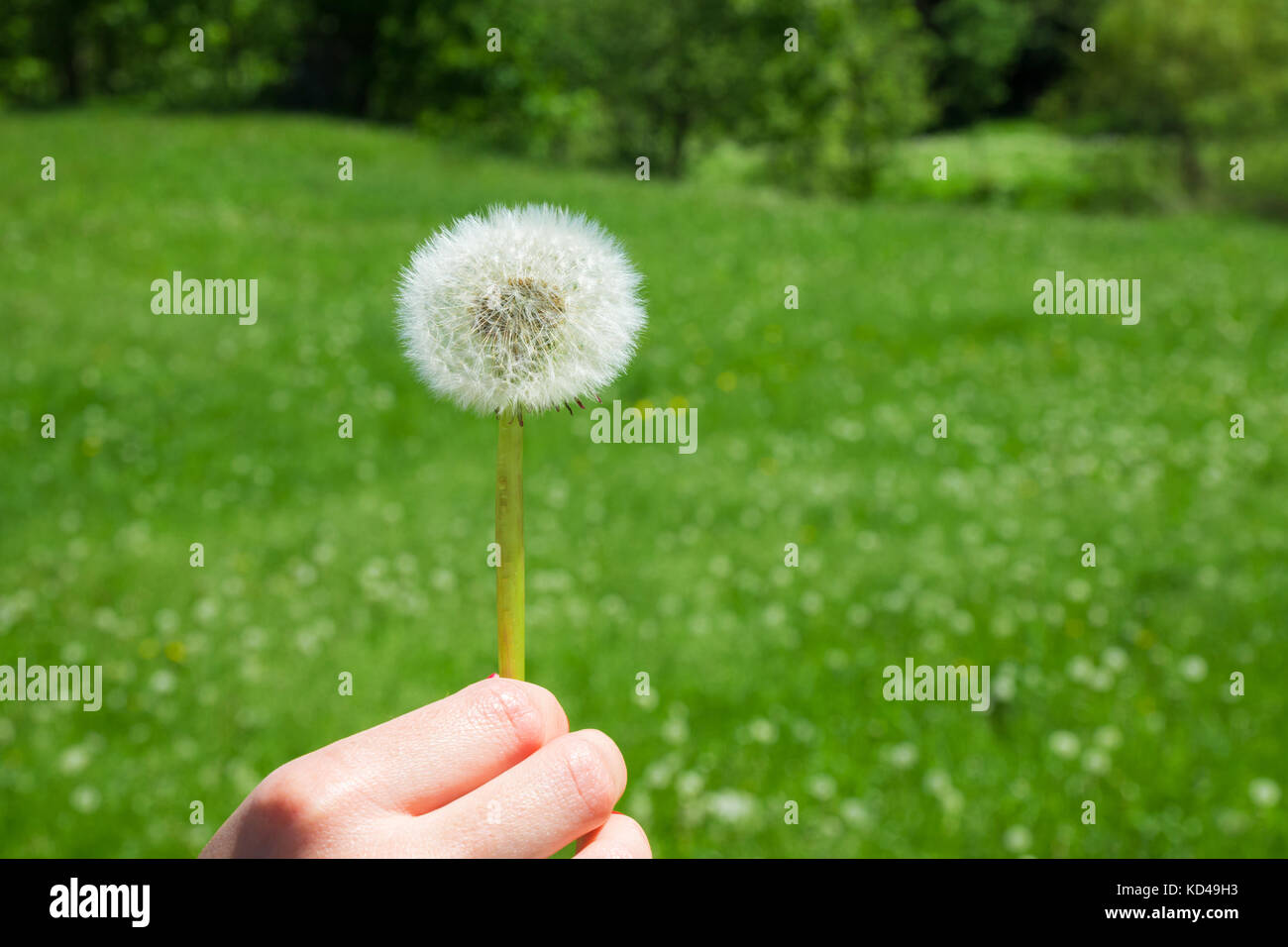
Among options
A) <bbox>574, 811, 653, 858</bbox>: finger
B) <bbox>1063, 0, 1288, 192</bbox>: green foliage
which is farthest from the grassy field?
<bbox>1063, 0, 1288, 192</bbox>: green foliage

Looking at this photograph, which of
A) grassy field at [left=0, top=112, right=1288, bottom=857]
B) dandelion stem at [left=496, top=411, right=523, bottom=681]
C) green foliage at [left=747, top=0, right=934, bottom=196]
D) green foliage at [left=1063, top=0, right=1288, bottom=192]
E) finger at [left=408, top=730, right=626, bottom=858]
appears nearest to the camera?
dandelion stem at [left=496, top=411, right=523, bottom=681]

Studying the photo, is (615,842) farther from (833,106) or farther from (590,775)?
(833,106)

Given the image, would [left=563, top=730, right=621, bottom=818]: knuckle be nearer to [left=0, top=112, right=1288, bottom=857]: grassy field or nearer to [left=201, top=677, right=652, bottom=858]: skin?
[left=201, top=677, right=652, bottom=858]: skin

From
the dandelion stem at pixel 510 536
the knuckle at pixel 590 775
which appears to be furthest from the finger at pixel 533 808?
the dandelion stem at pixel 510 536

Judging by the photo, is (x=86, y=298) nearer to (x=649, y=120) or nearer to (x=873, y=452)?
(x=873, y=452)

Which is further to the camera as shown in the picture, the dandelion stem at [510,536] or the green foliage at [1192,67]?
the green foliage at [1192,67]

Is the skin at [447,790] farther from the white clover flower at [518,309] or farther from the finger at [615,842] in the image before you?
the white clover flower at [518,309]

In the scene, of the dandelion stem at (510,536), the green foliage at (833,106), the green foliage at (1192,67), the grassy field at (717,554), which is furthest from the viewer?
the green foliage at (833,106)

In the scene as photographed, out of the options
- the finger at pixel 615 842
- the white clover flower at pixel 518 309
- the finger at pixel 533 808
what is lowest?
the finger at pixel 615 842
